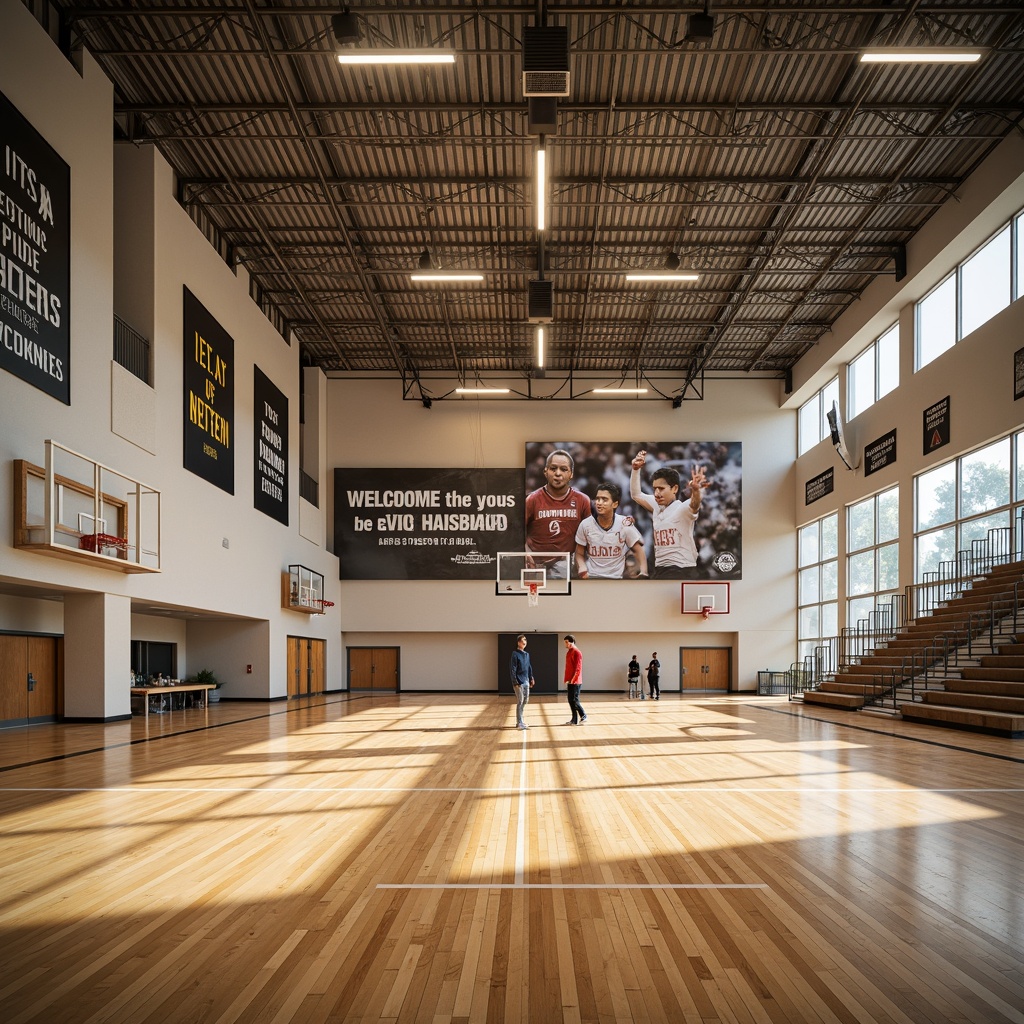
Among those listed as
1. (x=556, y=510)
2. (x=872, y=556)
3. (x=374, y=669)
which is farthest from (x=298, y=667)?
(x=872, y=556)

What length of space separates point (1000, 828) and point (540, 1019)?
526cm

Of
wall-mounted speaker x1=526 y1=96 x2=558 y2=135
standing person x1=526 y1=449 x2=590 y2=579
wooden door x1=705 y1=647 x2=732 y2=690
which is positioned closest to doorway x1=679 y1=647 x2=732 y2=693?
wooden door x1=705 y1=647 x2=732 y2=690

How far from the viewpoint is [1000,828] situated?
23.9 ft

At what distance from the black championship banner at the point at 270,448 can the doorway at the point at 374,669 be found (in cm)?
888

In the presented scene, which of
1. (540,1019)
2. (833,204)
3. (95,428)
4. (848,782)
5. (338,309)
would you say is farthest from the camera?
(338,309)

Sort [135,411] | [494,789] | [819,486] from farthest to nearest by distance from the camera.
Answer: [819,486], [135,411], [494,789]

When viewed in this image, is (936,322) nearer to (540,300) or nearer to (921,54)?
(540,300)

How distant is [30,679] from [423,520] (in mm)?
18373

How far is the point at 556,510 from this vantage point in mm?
33656

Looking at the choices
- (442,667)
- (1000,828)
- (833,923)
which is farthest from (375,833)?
(442,667)

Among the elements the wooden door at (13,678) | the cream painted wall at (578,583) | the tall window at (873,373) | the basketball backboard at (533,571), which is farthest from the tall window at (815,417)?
the wooden door at (13,678)

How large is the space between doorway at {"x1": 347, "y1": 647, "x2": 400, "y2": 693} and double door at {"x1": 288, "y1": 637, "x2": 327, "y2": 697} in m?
2.76

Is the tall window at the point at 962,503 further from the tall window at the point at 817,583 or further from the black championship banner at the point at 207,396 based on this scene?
the black championship banner at the point at 207,396

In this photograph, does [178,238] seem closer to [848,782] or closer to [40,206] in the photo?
[40,206]
